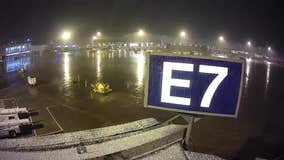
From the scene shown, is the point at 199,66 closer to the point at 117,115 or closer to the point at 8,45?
the point at 117,115

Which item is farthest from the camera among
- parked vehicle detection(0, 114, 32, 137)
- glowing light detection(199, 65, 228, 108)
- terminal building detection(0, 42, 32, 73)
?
terminal building detection(0, 42, 32, 73)

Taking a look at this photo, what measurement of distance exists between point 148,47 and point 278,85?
308ft

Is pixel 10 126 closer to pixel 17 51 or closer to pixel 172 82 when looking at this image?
pixel 172 82

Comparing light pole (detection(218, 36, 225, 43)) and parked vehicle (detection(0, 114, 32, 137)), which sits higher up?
light pole (detection(218, 36, 225, 43))

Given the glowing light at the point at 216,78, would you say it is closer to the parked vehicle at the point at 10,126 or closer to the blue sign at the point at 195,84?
the blue sign at the point at 195,84

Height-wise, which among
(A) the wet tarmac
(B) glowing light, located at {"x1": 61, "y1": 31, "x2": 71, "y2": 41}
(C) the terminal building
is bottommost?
(A) the wet tarmac

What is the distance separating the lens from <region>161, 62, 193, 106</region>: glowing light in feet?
23.3

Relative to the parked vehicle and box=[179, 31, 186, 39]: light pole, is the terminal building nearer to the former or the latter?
box=[179, 31, 186, 39]: light pole

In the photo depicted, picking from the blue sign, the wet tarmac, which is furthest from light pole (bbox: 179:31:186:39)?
the blue sign

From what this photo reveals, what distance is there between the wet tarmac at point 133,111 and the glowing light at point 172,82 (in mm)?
4208

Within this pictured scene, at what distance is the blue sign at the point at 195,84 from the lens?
7.05m

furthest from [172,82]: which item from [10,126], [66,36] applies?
[66,36]

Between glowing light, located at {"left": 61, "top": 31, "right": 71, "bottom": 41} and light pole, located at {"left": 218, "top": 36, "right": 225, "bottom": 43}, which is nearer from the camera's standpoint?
light pole, located at {"left": 218, "top": 36, "right": 225, "bottom": 43}

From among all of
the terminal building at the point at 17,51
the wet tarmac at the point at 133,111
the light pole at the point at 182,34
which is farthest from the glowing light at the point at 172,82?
the light pole at the point at 182,34
